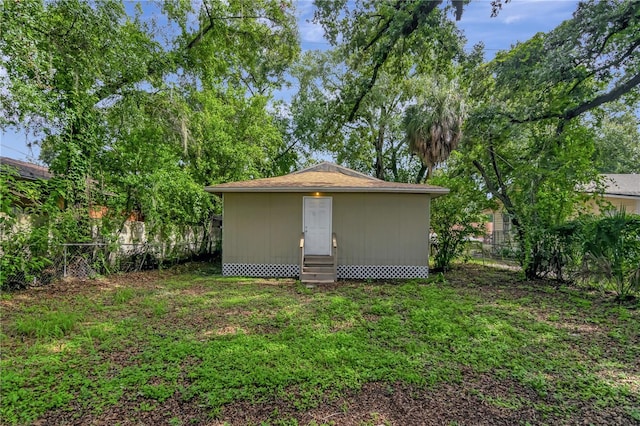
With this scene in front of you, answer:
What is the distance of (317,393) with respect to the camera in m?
2.91

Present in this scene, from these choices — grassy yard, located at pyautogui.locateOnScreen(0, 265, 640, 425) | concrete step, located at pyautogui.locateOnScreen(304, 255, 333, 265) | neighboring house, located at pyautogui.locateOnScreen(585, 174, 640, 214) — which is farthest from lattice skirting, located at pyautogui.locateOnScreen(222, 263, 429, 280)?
neighboring house, located at pyautogui.locateOnScreen(585, 174, 640, 214)

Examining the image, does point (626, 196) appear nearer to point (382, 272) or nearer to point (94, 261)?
point (382, 272)

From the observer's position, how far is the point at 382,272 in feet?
29.1

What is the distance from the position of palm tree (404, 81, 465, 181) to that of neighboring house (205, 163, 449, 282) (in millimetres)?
6580

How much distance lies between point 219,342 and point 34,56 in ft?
21.0

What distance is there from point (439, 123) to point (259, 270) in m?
10.5

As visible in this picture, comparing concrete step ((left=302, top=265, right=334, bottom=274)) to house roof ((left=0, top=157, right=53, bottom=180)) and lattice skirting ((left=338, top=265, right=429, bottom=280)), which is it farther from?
house roof ((left=0, top=157, right=53, bottom=180))

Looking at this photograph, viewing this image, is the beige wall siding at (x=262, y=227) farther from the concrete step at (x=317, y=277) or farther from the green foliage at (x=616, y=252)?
the green foliage at (x=616, y=252)

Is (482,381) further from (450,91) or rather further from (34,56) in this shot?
(450,91)

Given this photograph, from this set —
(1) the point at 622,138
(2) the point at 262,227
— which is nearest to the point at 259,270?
(2) the point at 262,227

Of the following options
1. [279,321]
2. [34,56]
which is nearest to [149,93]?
[34,56]

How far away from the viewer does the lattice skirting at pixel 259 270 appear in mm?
8984

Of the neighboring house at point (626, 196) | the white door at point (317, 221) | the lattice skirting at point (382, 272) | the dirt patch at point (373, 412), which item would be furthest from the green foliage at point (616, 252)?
the neighboring house at point (626, 196)

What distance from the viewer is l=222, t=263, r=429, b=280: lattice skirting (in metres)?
8.84
